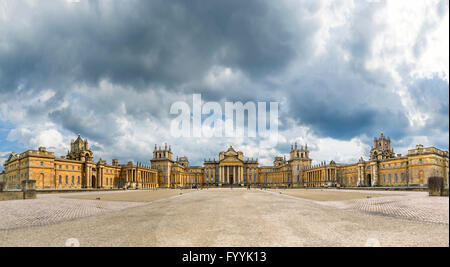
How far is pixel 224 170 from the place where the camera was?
14988cm

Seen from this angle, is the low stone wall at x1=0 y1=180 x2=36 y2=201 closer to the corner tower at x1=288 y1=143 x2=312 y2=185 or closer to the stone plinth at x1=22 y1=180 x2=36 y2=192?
the stone plinth at x1=22 y1=180 x2=36 y2=192

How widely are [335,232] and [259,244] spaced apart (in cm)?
388

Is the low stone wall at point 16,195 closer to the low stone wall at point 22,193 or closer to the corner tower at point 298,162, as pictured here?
the low stone wall at point 22,193

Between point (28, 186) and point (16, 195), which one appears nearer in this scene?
point (16, 195)

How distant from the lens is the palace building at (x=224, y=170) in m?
73.8

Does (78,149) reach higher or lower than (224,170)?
Result: higher

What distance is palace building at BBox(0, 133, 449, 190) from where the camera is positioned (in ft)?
242

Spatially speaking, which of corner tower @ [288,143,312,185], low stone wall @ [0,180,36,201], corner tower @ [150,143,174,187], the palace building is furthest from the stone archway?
corner tower @ [288,143,312,185]

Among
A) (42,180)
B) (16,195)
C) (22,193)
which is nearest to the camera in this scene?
(16,195)

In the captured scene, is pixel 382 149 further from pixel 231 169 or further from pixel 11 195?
pixel 11 195

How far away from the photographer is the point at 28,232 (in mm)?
10977

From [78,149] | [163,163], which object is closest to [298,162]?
[163,163]

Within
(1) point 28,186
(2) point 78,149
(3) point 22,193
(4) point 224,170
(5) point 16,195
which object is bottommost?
(4) point 224,170
